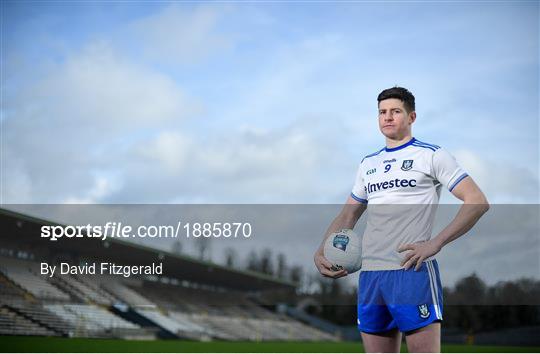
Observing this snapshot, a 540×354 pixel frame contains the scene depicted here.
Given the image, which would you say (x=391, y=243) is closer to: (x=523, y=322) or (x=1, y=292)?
(x=1, y=292)

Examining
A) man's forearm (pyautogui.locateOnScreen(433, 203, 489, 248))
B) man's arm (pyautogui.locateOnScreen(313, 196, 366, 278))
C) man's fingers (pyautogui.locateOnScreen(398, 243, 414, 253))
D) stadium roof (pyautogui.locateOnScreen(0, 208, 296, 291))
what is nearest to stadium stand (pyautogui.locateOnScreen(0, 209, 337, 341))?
stadium roof (pyautogui.locateOnScreen(0, 208, 296, 291))

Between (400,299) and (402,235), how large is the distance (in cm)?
39

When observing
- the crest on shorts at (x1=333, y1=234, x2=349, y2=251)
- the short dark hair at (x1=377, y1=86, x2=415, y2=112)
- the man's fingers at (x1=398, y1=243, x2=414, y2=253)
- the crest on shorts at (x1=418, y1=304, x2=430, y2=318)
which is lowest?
the crest on shorts at (x1=418, y1=304, x2=430, y2=318)

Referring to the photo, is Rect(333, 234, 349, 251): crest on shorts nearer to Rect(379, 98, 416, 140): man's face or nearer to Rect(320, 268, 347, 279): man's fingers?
Rect(320, 268, 347, 279): man's fingers

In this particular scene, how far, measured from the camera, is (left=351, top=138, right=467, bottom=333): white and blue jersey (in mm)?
3529

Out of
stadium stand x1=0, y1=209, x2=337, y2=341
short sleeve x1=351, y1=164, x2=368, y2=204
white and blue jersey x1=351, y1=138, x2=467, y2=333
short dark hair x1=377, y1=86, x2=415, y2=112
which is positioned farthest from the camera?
stadium stand x1=0, y1=209, x2=337, y2=341

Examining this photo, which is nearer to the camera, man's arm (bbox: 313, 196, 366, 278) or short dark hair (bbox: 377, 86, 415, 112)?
short dark hair (bbox: 377, 86, 415, 112)

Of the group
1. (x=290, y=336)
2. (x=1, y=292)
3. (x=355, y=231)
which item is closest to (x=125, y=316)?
(x=1, y=292)

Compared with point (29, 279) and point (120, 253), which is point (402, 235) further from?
point (120, 253)

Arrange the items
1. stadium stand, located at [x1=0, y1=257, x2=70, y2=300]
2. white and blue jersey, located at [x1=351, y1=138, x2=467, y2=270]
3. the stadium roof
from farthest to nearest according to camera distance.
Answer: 1. stadium stand, located at [x1=0, y1=257, x2=70, y2=300]
2. the stadium roof
3. white and blue jersey, located at [x1=351, y1=138, x2=467, y2=270]

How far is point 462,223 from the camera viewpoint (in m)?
3.43

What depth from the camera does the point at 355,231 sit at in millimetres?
4016

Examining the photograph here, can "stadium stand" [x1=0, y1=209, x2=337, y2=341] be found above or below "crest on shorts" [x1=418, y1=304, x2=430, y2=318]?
above

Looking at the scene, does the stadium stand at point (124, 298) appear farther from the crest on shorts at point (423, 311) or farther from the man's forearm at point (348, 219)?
the crest on shorts at point (423, 311)
